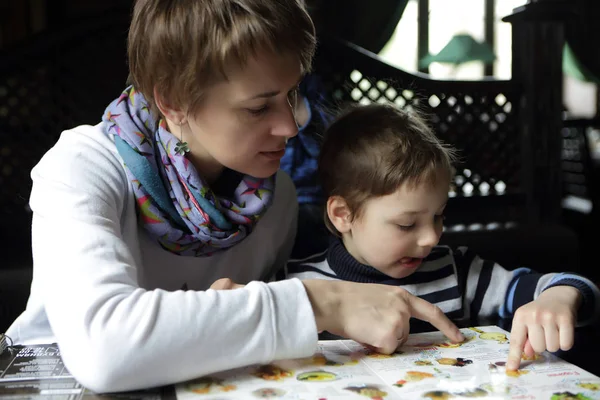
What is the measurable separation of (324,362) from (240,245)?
1.47 ft

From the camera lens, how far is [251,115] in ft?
3.12

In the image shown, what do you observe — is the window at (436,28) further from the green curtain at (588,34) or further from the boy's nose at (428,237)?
the boy's nose at (428,237)

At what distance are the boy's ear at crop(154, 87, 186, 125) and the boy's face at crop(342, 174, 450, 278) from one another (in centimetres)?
35

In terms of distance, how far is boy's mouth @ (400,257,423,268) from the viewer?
3.74 feet

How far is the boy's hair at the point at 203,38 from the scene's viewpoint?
91 cm

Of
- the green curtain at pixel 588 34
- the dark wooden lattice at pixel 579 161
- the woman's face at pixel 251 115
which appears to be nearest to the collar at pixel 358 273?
Result: the woman's face at pixel 251 115

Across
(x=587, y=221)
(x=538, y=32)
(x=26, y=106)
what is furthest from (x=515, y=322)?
(x=587, y=221)

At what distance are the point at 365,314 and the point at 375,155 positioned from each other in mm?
402

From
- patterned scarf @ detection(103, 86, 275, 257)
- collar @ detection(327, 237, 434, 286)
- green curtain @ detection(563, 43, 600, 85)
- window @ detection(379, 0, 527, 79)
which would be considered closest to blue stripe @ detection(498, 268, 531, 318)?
collar @ detection(327, 237, 434, 286)

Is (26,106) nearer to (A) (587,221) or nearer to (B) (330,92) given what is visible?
(B) (330,92)

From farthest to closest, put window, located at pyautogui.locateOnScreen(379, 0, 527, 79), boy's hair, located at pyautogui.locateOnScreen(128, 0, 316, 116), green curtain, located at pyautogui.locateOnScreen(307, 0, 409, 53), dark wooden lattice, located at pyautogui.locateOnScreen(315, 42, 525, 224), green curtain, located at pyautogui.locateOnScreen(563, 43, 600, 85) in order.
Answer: window, located at pyautogui.locateOnScreen(379, 0, 527, 79) → green curtain, located at pyautogui.locateOnScreen(563, 43, 600, 85) → green curtain, located at pyautogui.locateOnScreen(307, 0, 409, 53) → dark wooden lattice, located at pyautogui.locateOnScreen(315, 42, 525, 224) → boy's hair, located at pyautogui.locateOnScreen(128, 0, 316, 116)

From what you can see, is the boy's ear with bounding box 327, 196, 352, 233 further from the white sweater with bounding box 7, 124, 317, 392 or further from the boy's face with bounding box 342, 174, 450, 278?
the white sweater with bounding box 7, 124, 317, 392

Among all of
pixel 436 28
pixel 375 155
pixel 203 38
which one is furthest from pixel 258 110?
pixel 436 28

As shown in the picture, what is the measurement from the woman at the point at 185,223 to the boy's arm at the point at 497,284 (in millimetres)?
293
